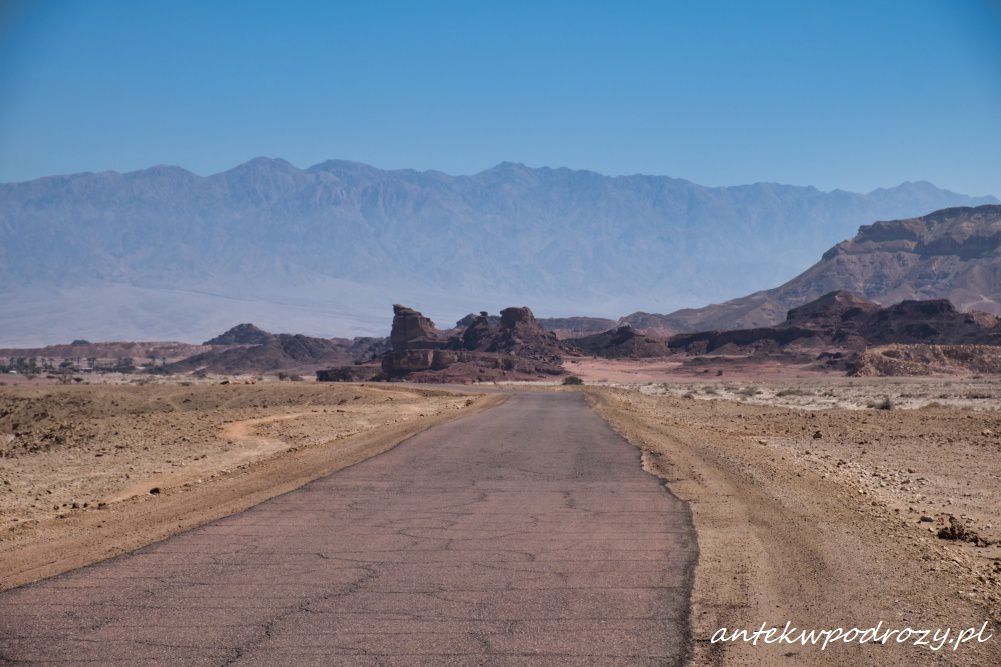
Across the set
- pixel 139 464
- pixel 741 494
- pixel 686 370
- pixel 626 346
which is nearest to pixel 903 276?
pixel 626 346

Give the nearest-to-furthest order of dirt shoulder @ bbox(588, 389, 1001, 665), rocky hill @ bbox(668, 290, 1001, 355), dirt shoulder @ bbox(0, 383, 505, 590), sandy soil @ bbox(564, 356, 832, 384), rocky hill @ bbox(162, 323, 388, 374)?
dirt shoulder @ bbox(588, 389, 1001, 665)
dirt shoulder @ bbox(0, 383, 505, 590)
sandy soil @ bbox(564, 356, 832, 384)
rocky hill @ bbox(668, 290, 1001, 355)
rocky hill @ bbox(162, 323, 388, 374)

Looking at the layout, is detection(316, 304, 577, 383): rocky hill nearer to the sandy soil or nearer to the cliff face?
the cliff face

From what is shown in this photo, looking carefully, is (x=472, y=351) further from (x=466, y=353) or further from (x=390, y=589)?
(x=390, y=589)

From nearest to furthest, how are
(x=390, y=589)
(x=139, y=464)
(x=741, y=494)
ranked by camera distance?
(x=390, y=589) < (x=741, y=494) < (x=139, y=464)

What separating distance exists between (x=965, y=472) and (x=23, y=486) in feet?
55.0

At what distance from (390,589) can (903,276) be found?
620 feet

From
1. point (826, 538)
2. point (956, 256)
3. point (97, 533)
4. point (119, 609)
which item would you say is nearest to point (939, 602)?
point (826, 538)

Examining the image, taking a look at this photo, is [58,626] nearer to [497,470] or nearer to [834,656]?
[834,656]

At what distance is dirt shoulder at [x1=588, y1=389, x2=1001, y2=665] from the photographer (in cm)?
728

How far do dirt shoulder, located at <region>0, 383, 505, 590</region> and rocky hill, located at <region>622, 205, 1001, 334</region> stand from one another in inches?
5689

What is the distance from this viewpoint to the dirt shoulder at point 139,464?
420 inches

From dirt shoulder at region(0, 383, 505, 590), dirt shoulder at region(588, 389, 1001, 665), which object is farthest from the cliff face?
dirt shoulder at region(588, 389, 1001, 665)

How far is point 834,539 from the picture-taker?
1033 cm

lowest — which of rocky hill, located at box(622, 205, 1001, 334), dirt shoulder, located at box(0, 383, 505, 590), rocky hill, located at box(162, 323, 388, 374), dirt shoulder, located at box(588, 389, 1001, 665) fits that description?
dirt shoulder, located at box(588, 389, 1001, 665)
